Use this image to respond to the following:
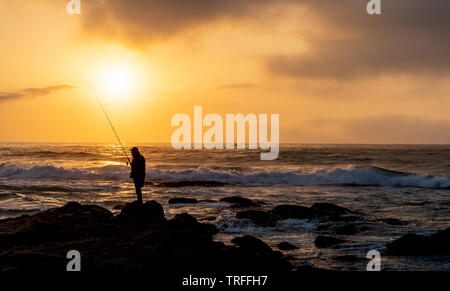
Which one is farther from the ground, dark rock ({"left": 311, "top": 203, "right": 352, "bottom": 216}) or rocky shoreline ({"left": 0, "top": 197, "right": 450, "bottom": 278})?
rocky shoreline ({"left": 0, "top": 197, "right": 450, "bottom": 278})

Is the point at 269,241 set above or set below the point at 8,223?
below

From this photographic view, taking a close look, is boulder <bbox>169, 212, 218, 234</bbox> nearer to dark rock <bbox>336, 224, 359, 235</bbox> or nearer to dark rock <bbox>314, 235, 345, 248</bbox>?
dark rock <bbox>314, 235, 345, 248</bbox>

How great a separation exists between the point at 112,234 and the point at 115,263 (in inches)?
71.4

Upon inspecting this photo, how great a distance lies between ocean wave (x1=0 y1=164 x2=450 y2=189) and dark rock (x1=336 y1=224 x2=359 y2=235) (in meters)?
16.3

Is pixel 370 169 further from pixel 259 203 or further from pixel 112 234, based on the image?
pixel 112 234

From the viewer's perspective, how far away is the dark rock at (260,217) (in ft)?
37.9

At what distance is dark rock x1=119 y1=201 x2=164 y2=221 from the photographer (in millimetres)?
9516

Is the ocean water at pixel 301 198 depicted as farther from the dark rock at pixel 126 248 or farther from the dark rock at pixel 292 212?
the dark rock at pixel 126 248

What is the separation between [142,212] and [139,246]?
2.85 m

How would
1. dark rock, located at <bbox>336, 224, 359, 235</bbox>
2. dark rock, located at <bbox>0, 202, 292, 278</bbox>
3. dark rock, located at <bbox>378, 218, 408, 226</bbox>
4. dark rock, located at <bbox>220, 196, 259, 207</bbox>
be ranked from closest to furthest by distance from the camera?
1. dark rock, located at <bbox>0, 202, 292, 278</bbox>
2. dark rock, located at <bbox>336, 224, 359, 235</bbox>
3. dark rock, located at <bbox>378, 218, 408, 226</bbox>
4. dark rock, located at <bbox>220, 196, 259, 207</bbox>

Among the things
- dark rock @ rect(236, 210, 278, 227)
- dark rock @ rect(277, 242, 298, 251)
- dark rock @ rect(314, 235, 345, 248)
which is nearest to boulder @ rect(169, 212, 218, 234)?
dark rock @ rect(277, 242, 298, 251)

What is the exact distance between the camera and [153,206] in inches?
385
